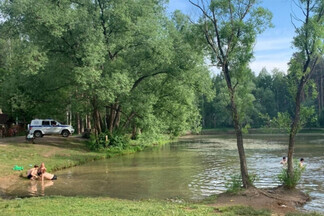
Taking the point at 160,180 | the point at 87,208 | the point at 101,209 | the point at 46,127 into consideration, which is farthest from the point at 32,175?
the point at 46,127

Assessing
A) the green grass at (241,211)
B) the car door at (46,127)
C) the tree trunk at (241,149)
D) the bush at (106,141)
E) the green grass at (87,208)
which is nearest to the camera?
the green grass at (87,208)

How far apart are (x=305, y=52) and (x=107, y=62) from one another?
19.9 m

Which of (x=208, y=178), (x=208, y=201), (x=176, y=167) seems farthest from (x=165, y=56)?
(x=208, y=201)

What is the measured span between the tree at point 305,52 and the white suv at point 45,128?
91.0ft

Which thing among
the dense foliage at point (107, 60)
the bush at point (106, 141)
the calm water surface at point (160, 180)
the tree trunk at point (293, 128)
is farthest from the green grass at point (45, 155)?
the tree trunk at point (293, 128)

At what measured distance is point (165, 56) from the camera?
94.1ft

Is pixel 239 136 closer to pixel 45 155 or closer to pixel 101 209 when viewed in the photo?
pixel 101 209

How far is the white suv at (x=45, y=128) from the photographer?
35062 mm

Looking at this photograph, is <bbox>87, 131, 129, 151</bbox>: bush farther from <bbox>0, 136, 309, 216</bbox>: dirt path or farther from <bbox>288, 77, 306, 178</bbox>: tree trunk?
<bbox>288, 77, 306, 178</bbox>: tree trunk

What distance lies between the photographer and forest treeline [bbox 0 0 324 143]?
89.8 feet

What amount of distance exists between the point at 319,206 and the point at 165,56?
62.5ft

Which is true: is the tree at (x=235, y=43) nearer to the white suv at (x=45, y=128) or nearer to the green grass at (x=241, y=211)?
the green grass at (x=241, y=211)

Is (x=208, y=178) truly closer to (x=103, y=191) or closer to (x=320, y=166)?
(x=103, y=191)

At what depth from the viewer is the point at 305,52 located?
45.5 ft
